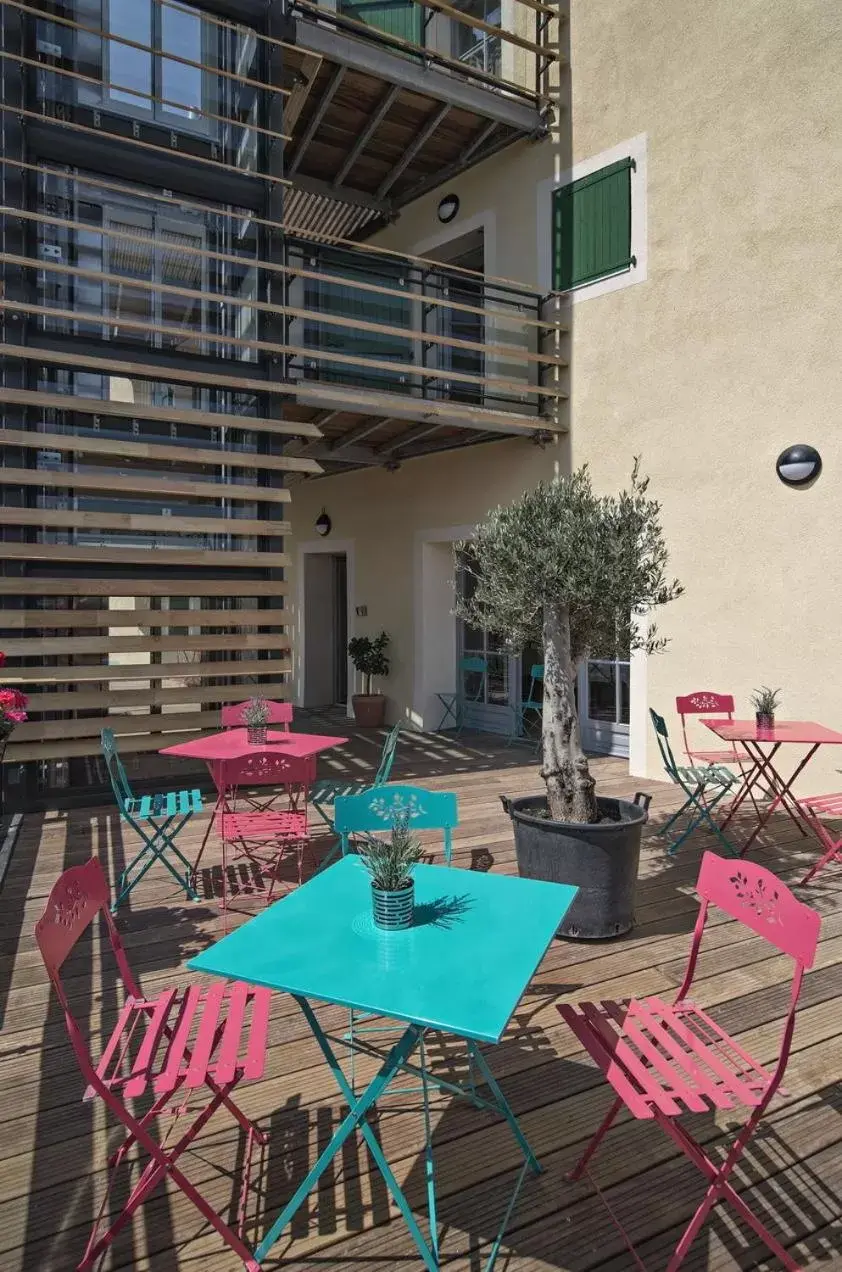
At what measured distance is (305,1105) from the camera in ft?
8.06

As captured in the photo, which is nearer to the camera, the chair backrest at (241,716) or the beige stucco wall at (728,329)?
the chair backrest at (241,716)

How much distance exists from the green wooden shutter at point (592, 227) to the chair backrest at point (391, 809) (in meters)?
5.92

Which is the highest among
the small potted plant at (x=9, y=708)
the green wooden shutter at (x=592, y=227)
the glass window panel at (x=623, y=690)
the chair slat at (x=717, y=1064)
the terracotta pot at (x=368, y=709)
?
the green wooden shutter at (x=592, y=227)

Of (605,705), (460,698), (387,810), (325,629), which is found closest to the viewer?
(387,810)

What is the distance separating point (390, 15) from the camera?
25.2ft

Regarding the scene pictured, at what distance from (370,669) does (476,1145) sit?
7.90 m

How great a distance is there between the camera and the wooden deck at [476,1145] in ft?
6.31

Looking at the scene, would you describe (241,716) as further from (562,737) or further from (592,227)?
(592,227)

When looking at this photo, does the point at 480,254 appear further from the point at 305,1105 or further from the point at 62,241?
the point at 305,1105

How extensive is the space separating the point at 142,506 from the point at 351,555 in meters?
4.78

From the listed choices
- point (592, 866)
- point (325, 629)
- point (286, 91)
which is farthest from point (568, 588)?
point (325, 629)

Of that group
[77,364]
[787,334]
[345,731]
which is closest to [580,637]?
[787,334]

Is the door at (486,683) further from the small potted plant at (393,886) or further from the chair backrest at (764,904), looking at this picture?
the small potted plant at (393,886)

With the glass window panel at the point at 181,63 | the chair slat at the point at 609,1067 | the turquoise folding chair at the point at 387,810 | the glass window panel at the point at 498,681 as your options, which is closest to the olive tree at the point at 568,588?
the turquoise folding chair at the point at 387,810
